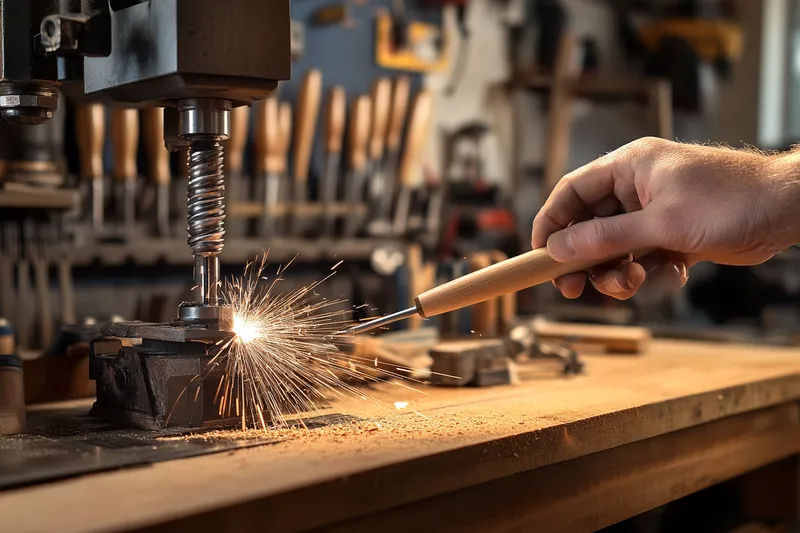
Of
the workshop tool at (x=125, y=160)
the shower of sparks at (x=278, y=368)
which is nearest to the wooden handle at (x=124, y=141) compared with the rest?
the workshop tool at (x=125, y=160)

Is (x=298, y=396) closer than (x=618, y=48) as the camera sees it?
Yes

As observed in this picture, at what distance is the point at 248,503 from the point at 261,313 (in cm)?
59

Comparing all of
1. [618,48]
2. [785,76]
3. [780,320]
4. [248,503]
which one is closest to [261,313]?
[248,503]

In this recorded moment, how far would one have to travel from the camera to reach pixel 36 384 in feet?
4.79

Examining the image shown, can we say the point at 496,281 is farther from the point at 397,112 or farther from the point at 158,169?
the point at 397,112

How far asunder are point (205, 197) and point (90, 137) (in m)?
1.47

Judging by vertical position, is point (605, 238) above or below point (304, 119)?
below

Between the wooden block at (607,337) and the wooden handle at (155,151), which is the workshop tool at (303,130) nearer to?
the wooden handle at (155,151)

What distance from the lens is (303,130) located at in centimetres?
318

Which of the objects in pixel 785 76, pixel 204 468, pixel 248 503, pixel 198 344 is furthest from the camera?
pixel 785 76

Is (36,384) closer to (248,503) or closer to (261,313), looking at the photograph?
(261,313)

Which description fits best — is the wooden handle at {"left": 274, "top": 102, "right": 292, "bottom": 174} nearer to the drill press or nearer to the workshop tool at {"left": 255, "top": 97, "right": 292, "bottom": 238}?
the workshop tool at {"left": 255, "top": 97, "right": 292, "bottom": 238}

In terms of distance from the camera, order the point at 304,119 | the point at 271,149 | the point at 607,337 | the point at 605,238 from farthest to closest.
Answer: the point at 304,119 → the point at 271,149 → the point at 607,337 → the point at 605,238

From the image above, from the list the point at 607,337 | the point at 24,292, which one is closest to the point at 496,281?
the point at 607,337
